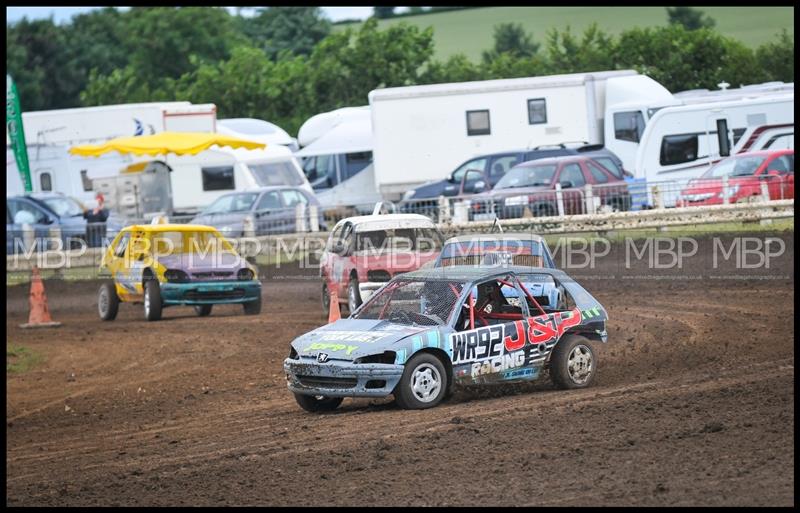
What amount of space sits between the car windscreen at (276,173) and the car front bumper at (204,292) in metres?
13.6

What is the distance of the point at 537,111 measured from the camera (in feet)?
111

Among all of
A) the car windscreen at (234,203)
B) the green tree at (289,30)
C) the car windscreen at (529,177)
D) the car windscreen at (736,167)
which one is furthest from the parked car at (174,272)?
the green tree at (289,30)

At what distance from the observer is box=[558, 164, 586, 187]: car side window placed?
26.8m

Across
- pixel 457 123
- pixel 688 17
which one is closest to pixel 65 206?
pixel 457 123

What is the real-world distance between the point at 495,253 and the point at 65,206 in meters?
19.1

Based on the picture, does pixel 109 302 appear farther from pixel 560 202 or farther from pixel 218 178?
pixel 218 178

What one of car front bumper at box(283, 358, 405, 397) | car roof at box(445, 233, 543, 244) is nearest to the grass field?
car roof at box(445, 233, 543, 244)

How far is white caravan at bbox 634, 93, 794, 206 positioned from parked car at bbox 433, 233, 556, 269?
450 inches

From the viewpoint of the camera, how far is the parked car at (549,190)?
25547 millimetres

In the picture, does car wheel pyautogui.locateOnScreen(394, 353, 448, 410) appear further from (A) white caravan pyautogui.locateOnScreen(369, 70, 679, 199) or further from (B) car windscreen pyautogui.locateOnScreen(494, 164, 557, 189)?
(A) white caravan pyautogui.locateOnScreen(369, 70, 679, 199)

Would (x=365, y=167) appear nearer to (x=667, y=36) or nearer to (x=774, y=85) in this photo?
(x=774, y=85)

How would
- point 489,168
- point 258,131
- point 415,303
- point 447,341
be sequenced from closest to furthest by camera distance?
point 447,341 < point 415,303 < point 489,168 < point 258,131

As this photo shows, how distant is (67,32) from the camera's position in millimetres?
83750

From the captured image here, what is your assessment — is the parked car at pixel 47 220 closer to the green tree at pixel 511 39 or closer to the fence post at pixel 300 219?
the fence post at pixel 300 219
